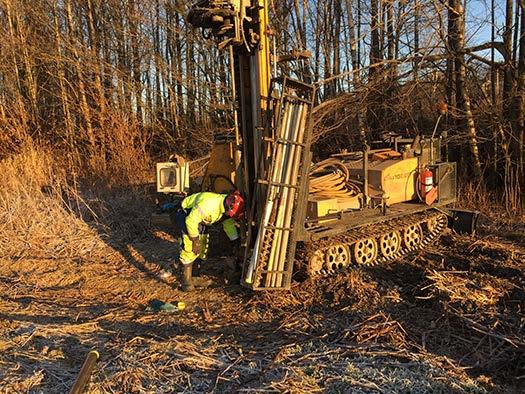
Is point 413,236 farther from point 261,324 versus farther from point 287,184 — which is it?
point 261,324

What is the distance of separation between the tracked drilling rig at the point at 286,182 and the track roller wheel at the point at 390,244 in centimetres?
2

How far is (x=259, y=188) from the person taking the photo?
623 centimetres

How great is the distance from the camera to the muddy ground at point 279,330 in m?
3.67

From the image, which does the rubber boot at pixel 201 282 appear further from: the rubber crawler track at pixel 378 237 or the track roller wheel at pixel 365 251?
the track roller wheel at pixel 365 251

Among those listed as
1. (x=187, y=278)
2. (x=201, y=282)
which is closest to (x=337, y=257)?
(x=201, y=282)

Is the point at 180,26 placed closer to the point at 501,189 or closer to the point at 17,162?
the point at 17,162

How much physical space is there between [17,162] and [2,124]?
263cm

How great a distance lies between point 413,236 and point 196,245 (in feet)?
11.9

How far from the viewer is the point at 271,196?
19.1 ft

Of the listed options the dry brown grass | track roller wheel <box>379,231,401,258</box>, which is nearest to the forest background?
the dry brown grass

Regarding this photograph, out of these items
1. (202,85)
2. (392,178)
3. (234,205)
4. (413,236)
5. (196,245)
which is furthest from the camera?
(202,85)

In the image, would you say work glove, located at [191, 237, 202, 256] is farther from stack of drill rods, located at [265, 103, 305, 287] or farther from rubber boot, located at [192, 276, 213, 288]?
stack of drill rods, located at [265, 103, 305, 287]

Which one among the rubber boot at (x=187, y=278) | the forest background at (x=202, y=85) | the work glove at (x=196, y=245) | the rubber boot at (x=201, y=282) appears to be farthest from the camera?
the forest background at (x=202, y=85)

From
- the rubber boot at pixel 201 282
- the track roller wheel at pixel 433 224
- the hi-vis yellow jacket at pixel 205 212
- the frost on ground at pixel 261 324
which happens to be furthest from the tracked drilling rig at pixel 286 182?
the rubber boot at pixel 201 282
